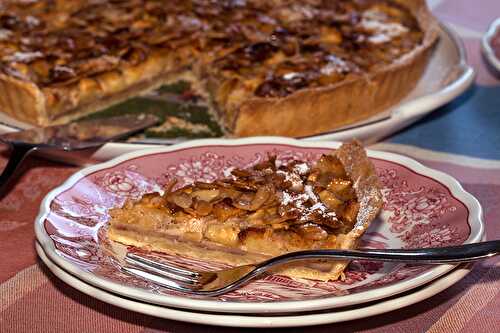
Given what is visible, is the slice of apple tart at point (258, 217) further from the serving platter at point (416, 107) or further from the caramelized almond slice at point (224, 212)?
the serving platter at point (416, 107)

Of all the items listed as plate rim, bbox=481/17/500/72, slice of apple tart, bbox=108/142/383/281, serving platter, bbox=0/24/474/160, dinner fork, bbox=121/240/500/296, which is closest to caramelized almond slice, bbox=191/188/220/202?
slice of apple tart, bbox=108/142/383/281

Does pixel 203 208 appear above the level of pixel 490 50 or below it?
above

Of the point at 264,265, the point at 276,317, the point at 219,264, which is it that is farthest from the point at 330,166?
the point at 276,317

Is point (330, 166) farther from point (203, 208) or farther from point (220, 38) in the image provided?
point (220, 38)

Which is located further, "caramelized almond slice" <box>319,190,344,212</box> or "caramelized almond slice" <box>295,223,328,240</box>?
"caramelized almond slice" <box>319,190,344,212</box>

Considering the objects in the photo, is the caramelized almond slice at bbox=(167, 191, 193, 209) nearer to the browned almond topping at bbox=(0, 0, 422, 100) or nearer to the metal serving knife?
the metal serving knife

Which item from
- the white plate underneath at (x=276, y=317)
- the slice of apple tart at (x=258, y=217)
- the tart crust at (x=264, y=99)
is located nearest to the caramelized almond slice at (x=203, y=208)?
the slice of apple tart at (x=258, y=217)

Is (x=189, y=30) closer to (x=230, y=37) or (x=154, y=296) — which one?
(x=230, y=37)
